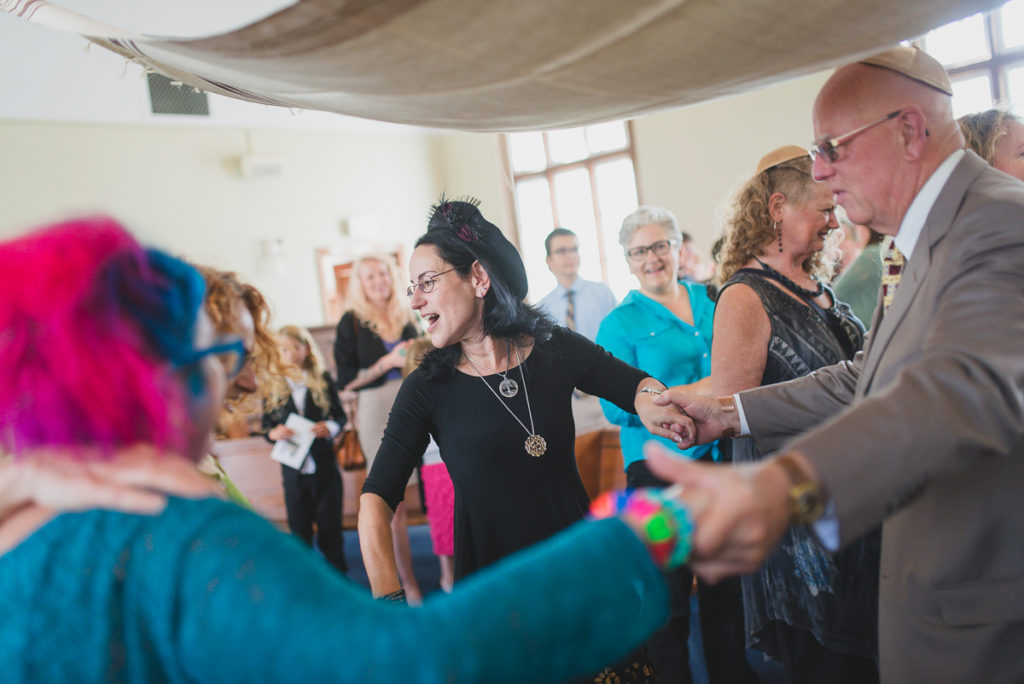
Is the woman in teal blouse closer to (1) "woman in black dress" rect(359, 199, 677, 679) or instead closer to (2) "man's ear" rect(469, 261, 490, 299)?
(1) "woman in black dress" rect(359, 199, 677, 679)

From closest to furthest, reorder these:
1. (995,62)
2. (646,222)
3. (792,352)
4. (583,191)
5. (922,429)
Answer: (922,429) < (792,352) < (646,222) < (995,62) < (583,191)

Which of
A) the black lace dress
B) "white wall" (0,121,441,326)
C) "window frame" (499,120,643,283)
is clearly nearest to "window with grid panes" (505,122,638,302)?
"window frame" (499,120,643,283)

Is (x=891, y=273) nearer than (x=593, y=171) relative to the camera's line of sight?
Yes


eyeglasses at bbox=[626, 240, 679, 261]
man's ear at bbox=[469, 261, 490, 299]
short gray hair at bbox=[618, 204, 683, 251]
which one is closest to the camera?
man's ear at bbox=[469, 261, 490, 299]

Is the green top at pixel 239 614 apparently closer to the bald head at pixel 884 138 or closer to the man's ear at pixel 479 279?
the bald head at pixel 884 138

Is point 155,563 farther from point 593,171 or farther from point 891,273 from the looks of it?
point 593,171

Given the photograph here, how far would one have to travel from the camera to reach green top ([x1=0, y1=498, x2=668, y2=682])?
74cm

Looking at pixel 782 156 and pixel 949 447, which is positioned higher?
pixel 782 156

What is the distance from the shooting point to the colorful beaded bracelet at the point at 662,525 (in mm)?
872

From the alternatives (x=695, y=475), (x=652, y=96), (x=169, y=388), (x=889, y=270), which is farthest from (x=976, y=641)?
(x=652, y=96)

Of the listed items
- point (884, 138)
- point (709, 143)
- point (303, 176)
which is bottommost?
point (884, 138)

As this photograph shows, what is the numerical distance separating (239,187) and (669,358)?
8594 millimetres

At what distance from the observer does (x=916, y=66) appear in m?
1.44

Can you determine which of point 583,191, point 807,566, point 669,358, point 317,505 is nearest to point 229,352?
point 807,566
